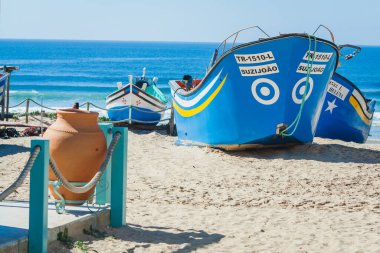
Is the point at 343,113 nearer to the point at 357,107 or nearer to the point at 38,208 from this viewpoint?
the point at 357,107

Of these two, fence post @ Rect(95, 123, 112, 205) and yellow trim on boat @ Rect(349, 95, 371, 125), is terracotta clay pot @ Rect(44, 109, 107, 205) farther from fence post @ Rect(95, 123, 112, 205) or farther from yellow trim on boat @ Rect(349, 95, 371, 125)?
yellow trim on boat @ Rect(349, 95, 371, 125)

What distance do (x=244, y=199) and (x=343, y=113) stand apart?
7.73 m

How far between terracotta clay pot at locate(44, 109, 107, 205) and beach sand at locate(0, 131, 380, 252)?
21.8 inches

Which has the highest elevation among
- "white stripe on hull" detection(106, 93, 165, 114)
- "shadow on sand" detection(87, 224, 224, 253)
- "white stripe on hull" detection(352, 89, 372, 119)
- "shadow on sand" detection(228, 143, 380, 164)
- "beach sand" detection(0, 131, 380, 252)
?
"white stripe on hull" detection(352, 89, 372, 119)

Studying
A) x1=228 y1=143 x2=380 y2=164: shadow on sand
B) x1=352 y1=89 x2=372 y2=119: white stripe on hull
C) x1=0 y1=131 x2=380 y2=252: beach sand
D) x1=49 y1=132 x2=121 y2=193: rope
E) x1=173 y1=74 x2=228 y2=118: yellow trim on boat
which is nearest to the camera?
x1=49 y1=132 x2=121 y2=193: rope

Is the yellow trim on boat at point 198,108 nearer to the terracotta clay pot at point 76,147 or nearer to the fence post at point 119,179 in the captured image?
the fence post at point 119,179

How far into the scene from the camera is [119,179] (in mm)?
6922

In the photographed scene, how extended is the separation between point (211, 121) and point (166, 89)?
3392 centimetres

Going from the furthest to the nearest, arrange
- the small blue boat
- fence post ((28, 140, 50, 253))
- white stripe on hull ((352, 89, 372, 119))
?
the small blue boat
white stripe on hull ((352, 89, 372, 119))
fence post ((28, 140, 50, 253))

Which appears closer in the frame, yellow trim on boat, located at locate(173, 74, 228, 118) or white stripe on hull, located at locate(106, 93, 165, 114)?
→ yellow trim on boat, located at locate(173, 74, 228, 118)

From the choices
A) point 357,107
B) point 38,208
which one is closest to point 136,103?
→ point 357,107

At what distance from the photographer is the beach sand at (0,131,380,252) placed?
6805mm

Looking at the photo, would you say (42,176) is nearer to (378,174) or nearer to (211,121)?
(378,174)

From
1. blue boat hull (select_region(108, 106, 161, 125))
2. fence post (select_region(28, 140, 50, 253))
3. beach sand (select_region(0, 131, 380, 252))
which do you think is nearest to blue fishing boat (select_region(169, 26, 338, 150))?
beach sand (select_region(0, 131, 380, 252))
